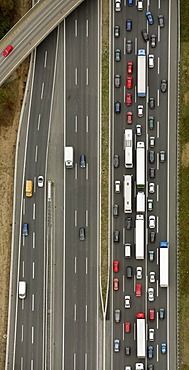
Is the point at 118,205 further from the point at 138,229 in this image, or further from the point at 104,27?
the point at 104,27

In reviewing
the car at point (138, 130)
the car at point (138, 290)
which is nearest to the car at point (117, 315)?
the car at point (138, 290)

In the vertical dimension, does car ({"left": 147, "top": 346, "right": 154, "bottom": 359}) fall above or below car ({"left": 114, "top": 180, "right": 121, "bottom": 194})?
below

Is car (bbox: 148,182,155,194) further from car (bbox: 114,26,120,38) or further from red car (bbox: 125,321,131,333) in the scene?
car (bbox: 114,26,120,38)

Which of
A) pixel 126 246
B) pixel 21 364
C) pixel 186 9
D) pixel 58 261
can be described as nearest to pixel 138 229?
pixel 126 246

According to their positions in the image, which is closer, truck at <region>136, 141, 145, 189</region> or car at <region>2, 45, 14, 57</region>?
truck at <region>136, 141, 145, 189</region>

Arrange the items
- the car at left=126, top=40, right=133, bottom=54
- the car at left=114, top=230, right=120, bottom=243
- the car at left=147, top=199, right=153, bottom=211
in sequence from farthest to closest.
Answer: the car at left=126, top=40, right=133, bottom=54, the car at left=147, top=199, right=153, bottom=211, the car at left=114, top=230, right=120, bottom=243

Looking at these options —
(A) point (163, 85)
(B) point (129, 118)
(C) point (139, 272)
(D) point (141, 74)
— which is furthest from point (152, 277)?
(D) point (141, 74)

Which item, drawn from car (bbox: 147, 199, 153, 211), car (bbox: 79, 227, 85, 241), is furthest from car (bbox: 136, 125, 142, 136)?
car (bbox: 79, 227, 85, 241)

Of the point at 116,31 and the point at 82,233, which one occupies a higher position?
the point at 116,31

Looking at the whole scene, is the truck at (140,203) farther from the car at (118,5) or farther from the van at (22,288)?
the car at (118,5)

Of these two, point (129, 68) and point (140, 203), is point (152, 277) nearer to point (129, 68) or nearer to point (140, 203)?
point (140, 203)

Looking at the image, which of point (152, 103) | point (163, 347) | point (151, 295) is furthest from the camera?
point (152, 103)
